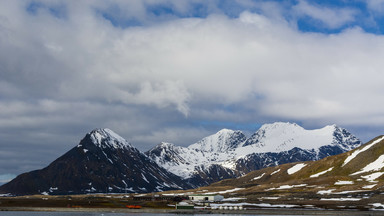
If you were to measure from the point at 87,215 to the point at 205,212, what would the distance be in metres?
48.8

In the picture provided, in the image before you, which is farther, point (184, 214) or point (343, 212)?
point (184, 214)

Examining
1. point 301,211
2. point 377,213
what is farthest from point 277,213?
point 377,213

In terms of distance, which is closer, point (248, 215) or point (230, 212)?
point (248, 215)

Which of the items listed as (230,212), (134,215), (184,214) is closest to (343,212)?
(230,212)

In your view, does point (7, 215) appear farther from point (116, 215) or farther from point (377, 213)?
point (377, 213)

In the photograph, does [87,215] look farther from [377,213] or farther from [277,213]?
[377,213]

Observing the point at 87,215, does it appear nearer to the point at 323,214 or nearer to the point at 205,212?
the point at 205,212

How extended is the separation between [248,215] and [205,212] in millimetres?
23458

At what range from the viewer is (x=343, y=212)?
589ft

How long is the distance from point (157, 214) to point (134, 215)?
13.7 meters

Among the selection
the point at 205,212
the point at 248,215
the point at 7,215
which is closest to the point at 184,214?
the point at 205,212

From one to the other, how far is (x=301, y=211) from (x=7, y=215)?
115m

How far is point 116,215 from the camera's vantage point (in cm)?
18375

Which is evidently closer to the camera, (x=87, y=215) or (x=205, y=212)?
(x=87, y=215)
